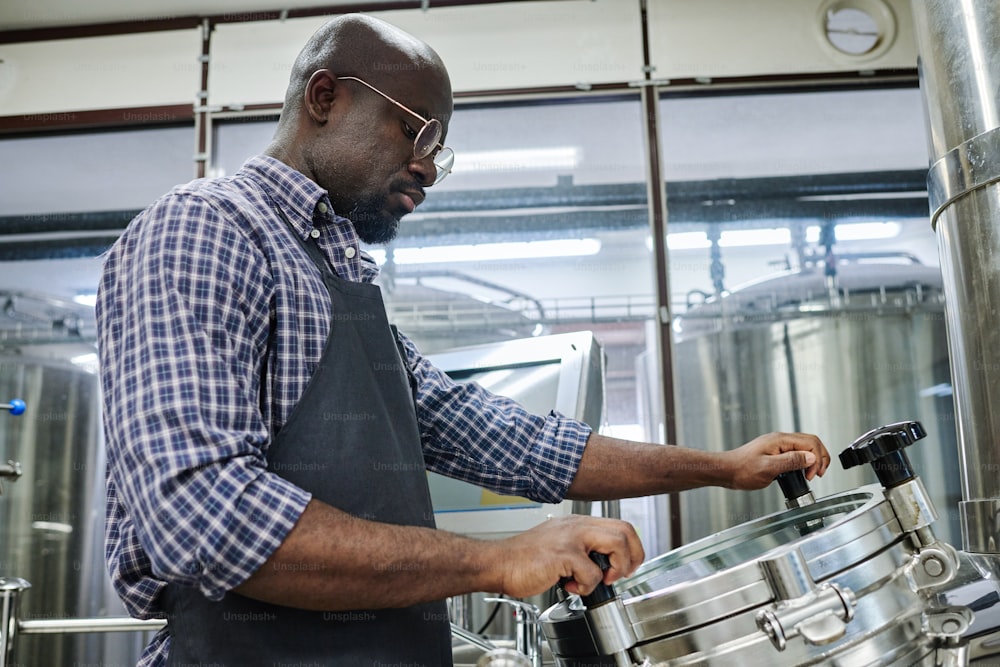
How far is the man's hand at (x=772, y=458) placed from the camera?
1324mm

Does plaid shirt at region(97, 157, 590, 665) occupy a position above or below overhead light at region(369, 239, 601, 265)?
below

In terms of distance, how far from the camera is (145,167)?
3377 mm

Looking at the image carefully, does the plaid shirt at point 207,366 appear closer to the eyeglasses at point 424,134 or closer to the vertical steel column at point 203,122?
the eyeglasses at point 424,134

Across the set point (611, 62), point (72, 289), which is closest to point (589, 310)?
point (611, 62)

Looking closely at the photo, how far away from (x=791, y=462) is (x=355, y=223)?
730 millimetres

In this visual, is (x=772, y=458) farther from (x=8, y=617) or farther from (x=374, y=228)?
(x=8, y=617)

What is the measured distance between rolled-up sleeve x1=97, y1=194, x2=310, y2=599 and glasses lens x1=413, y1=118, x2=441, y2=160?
42 cm

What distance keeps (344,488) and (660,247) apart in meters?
2.19

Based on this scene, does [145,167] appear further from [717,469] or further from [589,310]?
[717,469]

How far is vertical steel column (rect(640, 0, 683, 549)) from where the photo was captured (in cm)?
294

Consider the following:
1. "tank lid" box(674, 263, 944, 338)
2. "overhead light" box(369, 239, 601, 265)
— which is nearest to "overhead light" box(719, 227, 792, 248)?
"tank lid" box(674, 263, 944, 338)

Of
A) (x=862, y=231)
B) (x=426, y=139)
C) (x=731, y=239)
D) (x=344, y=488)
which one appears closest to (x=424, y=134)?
(x=426, y=139)

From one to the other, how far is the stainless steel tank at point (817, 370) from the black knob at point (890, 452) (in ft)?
6.30

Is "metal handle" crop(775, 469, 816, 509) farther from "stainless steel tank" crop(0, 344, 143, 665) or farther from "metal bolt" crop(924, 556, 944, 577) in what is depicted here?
"stainless steel tank" crop(0, 344, 143, 665)
